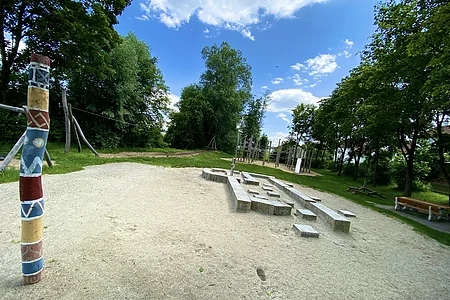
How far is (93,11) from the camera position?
10.2m

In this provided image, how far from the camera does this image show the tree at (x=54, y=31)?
9.44 m

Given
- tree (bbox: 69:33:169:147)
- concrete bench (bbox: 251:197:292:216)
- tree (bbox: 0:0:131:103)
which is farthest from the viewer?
tree (bbox: 69:33:169:147)

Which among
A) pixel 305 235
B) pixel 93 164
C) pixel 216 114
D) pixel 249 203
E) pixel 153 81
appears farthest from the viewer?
pixel 216 114

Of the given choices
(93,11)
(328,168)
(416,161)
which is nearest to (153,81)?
(93,11)

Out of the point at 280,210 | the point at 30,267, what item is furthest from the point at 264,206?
the point at 30,267

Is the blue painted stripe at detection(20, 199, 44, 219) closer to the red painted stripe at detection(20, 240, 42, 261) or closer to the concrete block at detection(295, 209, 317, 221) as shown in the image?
the red painted stripe at detection(20, 240, 42, 261)

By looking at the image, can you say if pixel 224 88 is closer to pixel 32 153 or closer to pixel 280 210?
pixel 280 210

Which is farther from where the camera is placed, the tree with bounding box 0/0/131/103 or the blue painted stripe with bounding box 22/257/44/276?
the tree with bounding box 0/0/131/103

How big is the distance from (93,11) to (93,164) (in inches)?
311

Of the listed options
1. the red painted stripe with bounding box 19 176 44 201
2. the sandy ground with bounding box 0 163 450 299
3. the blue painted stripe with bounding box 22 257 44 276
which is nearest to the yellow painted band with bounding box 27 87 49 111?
the red painted stripe with bounding box 19 176 44 201

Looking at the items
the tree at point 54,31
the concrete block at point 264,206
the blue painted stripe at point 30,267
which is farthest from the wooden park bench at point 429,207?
the tree at point 54,31

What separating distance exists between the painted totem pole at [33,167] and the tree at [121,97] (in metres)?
12.0

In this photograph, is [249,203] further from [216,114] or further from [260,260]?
[216,114]

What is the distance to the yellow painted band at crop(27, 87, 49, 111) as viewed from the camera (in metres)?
1.65
